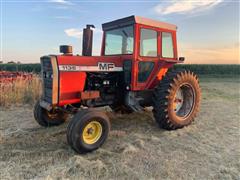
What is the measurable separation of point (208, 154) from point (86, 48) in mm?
2872

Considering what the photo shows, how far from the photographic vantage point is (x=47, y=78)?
158 inches

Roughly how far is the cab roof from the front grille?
5.44ft

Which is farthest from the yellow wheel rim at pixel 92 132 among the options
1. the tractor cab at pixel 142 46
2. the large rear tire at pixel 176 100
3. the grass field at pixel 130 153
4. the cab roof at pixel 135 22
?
the cab roof at pixel 135 22

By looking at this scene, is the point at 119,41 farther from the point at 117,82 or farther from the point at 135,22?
the point at 117,82

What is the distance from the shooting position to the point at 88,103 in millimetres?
4184

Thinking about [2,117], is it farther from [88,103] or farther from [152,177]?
[152,177]

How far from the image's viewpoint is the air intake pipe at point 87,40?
4.33m

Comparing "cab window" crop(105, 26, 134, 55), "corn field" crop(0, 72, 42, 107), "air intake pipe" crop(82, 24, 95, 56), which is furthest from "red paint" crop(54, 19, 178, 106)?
"corn field" crop(0, 72, 42, 107)

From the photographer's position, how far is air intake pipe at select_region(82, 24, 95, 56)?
4.33 metres

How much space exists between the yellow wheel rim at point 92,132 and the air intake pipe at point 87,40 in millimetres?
1506

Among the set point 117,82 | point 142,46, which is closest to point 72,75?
point 117,82

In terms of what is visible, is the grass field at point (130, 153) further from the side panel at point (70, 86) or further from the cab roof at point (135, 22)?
the cab roof at point (135, 22)

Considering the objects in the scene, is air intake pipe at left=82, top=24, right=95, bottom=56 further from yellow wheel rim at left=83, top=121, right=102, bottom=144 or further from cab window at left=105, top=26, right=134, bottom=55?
yellow wheel rim at left=83, top=121, right=102, bottom=144

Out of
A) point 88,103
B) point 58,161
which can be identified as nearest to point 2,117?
point 88,103
